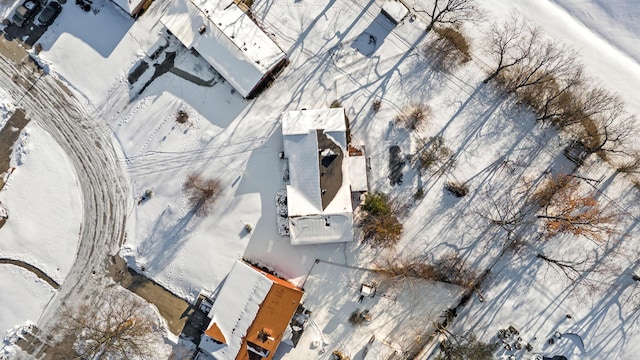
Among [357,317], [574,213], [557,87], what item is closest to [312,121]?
[357,317]

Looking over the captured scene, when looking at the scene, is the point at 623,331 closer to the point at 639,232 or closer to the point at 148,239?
the point at 639,232

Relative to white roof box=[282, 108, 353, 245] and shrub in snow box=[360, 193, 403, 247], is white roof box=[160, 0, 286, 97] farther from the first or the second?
shrub in snow box=[360, 193, 403, 247]

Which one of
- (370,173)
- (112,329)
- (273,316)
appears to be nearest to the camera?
(273,316)

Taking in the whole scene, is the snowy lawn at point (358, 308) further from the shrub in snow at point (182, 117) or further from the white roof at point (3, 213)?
the white roof at point (3, 213)

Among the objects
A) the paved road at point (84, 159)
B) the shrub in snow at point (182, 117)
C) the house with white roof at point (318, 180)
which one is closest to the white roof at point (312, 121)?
the house with white roof at point (318, 180)

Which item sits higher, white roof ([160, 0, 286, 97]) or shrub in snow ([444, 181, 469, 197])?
shrub in snow ([444, 181, 469, 197])

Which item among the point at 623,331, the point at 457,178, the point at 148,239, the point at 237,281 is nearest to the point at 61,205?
the point at 148,239

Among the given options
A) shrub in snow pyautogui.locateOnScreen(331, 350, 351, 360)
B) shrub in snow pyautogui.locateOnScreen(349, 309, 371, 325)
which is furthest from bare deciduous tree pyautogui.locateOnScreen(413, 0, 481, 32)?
shrub in snow pyautogui.locateOnScreen(331, 350, 351, 360)

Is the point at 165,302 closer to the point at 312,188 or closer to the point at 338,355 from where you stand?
the point at 338,355
